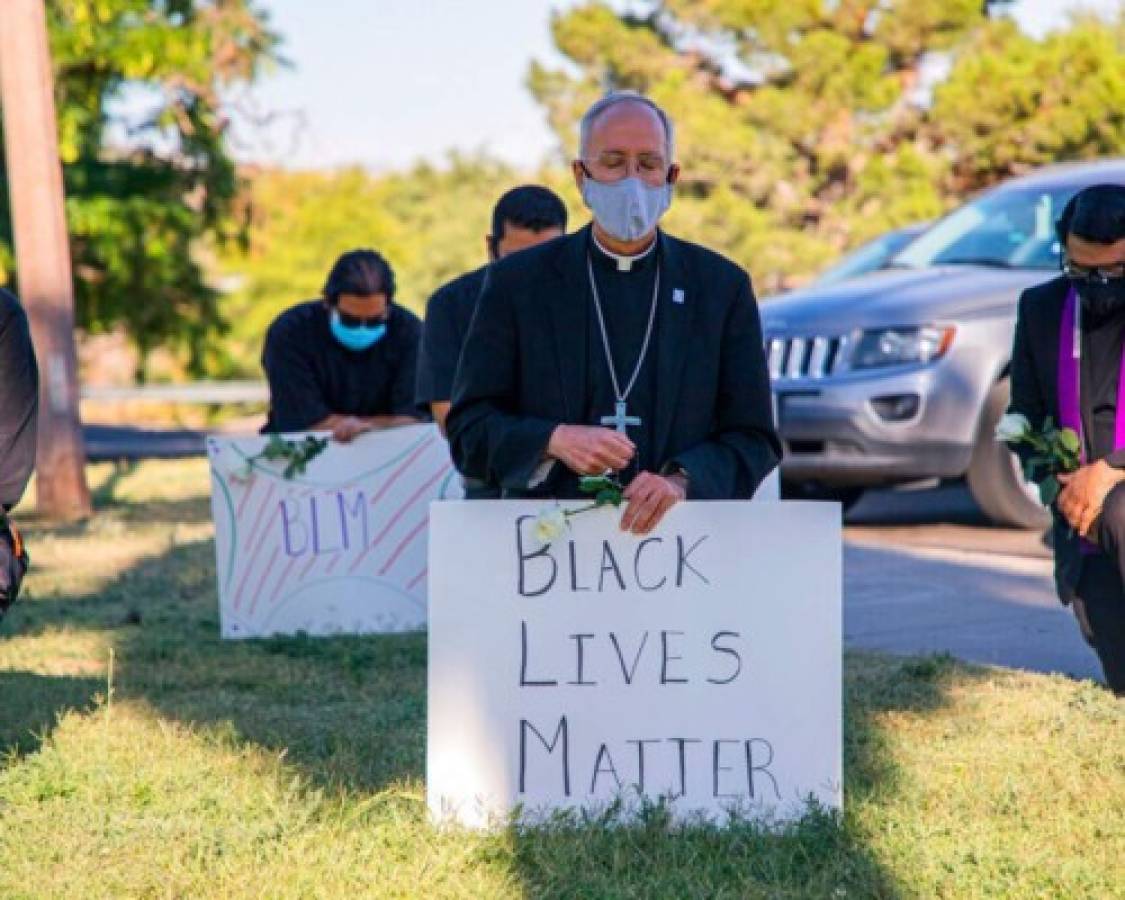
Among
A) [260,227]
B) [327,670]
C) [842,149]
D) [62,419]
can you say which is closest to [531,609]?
[327,670]

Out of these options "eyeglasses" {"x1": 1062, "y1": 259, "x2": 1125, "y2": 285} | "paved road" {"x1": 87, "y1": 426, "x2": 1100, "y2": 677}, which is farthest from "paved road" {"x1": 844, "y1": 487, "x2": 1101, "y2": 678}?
"eyeglasses" {"x1": 1062, "y1": 259, "x2": 1125, "y2": 285}

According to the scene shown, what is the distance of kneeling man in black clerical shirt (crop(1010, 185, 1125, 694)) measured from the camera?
617 cm

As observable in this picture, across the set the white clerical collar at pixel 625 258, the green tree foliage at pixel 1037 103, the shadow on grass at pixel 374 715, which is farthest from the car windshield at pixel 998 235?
the green tree foliage at pixel 1037 103

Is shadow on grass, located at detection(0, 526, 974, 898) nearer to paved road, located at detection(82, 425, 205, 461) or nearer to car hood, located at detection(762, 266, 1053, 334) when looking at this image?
car hood, located at detection(762, 266, 1053, 334)

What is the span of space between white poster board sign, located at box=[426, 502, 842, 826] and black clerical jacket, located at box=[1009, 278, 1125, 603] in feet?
6.06

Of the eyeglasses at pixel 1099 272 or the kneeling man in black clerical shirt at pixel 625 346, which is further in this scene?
the eyeglasses at pixel 1099 272

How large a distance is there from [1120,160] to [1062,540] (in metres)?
6.17

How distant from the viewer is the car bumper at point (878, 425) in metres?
11.3

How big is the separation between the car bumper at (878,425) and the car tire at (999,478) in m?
0.07

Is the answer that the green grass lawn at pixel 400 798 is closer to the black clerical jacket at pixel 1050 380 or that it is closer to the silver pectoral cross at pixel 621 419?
the black clerical jacket at pixel 1050 380

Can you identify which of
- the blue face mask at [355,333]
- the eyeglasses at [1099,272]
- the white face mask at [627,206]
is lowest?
the blue face mask at [355,333]

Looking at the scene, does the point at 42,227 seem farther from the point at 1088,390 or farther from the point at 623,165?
the point at 623,165

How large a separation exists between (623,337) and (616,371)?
8 centimetres

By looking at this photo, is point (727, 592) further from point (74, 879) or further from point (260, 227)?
point (260, 227)
